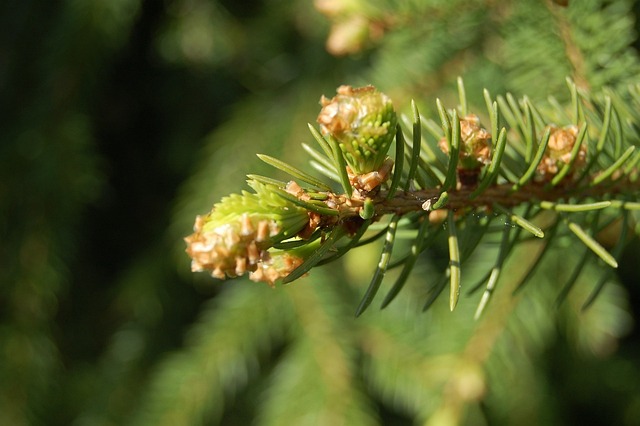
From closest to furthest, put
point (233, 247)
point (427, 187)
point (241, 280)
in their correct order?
point (233, 247) < point (427, 187) < point (241, 280)

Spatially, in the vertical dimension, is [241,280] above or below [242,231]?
below

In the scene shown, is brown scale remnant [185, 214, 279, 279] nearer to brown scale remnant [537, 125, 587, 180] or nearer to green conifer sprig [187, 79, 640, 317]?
green conifer sprig [187, 79, 640, 317]

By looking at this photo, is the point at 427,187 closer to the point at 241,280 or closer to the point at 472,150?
the point at 472,150

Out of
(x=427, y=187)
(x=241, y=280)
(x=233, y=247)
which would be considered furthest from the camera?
(x=241, y=280)

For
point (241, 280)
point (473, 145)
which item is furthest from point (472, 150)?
point (241, 280)

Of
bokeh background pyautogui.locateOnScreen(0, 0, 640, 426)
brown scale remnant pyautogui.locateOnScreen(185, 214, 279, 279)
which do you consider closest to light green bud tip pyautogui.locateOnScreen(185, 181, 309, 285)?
brown scale remnant pyautogui.locateOnScreen(185, 214, 279, 279)

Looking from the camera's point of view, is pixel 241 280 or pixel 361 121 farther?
pixel 241 280
